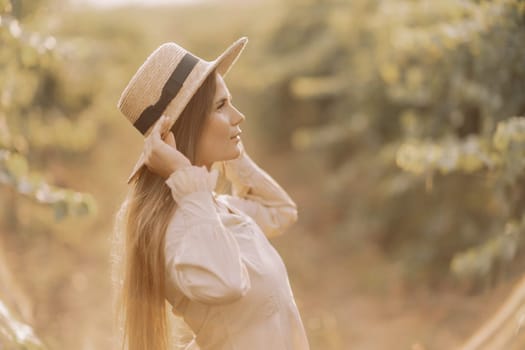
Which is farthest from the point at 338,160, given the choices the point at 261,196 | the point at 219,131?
the point at 219,131

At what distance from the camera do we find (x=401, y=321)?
787cm

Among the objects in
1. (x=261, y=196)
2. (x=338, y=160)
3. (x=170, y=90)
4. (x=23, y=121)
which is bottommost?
(x=338, y=160)

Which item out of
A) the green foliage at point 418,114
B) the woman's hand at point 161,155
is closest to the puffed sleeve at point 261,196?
the woman's hand at point 161,155

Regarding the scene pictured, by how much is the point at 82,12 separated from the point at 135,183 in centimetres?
1253

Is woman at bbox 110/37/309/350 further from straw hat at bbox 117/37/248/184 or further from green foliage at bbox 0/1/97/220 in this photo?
green foliage at bbox 0/1/97/220

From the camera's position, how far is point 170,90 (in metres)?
2.03

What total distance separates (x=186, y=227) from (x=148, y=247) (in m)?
0.19

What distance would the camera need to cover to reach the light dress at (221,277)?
1.83 m

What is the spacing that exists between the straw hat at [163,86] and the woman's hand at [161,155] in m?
0.05

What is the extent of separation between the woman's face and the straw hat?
4.3 inches

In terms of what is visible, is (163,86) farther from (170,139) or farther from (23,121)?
(23,121)

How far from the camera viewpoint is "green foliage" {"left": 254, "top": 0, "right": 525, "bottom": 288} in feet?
12.4

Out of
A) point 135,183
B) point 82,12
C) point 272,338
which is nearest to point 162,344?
point 272,338

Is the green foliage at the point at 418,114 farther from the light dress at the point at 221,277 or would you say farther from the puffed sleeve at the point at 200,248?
the puffed sleeve at the point at 200,248
